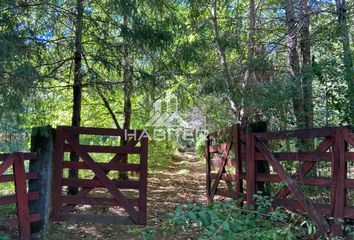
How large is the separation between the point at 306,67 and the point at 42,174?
14.2 ft

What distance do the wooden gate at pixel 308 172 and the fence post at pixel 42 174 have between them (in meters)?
3.08

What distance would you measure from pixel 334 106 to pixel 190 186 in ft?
20.8

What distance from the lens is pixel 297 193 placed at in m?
4.78

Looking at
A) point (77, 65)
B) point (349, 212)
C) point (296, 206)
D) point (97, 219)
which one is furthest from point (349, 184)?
point (77, 65)

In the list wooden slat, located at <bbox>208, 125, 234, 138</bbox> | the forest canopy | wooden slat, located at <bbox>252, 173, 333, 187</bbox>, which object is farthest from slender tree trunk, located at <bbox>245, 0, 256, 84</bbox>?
wooden slat, located at <bbox>252, 173, 333, 187</bbox>

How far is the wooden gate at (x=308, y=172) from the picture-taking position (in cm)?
427

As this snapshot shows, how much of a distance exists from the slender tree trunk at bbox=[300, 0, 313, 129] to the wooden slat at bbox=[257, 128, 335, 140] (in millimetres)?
562

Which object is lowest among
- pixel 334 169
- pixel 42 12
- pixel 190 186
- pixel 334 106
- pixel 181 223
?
pixel 190 186

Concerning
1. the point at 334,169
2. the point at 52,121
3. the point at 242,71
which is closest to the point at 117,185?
the point at 334,169

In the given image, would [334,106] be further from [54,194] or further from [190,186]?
[190,186]

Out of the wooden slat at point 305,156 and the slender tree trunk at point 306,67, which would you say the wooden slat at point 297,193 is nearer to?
the wooden slat at point 305,156

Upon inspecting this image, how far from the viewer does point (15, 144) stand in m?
5.47

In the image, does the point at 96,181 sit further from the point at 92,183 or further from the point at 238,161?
the point at 238,161

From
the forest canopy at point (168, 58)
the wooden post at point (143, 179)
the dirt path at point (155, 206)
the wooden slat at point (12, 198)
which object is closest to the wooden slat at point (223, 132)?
the forest canopy at point (168, 58)
